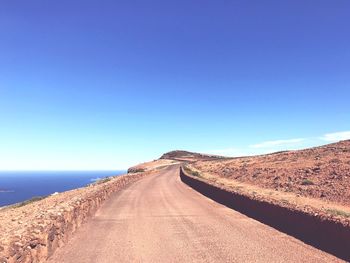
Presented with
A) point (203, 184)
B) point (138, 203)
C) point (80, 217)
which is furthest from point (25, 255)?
point (203, 184)

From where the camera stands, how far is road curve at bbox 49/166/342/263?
10906 mm

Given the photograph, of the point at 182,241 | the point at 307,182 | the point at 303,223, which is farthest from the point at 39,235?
the point at 307,182

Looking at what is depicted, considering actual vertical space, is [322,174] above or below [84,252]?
above

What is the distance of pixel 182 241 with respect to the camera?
42.8 ft

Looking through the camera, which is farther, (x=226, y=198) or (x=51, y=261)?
(x=226, y=198)

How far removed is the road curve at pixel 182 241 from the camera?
10906 millimetres

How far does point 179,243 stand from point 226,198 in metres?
12.1

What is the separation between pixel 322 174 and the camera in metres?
31.3

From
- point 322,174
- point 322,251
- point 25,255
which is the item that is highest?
point 322,174

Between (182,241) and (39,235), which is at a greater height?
(39,235)

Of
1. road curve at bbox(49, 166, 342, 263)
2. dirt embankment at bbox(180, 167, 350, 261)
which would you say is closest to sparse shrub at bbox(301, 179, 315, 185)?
dirt embankment at bbox(180, 167, 350, 261)

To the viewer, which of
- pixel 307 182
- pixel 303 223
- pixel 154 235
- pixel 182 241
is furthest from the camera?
pixel 307 182

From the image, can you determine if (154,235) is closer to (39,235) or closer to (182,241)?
(182,241)

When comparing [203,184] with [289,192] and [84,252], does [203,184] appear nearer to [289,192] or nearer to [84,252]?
[289,192]
